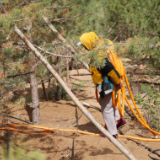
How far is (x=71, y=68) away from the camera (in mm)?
9648

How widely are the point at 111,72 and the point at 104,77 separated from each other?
0.16 m

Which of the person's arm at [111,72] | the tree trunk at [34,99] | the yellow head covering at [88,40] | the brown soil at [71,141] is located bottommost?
the brown soil at [71,141]

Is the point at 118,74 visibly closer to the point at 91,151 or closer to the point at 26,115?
the point at 91,151

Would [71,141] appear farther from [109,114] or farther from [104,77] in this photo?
[104,77]

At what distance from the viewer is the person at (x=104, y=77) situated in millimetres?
2670

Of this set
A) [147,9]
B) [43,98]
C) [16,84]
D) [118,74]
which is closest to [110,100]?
[118,74]

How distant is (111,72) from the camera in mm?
3047

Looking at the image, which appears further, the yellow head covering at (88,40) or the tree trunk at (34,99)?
the tree trunk at (34,99)

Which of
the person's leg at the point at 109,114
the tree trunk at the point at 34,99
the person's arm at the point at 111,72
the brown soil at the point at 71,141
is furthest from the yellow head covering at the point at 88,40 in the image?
the tree trunk at the point at 34,99

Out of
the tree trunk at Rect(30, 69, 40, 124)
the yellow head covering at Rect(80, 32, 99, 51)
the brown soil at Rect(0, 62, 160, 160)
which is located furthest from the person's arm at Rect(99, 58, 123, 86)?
the tree trunk at Rect(30, 69, 40, 124)

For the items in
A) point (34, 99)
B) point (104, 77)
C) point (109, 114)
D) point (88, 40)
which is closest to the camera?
point (88, 40)

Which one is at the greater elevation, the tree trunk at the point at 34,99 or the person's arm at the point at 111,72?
the person's arm at the point at 111,72

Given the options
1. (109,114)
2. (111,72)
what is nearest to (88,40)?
(111,72)

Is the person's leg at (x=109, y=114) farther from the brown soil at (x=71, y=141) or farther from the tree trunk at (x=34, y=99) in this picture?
the tree trunk at (x=34, y=99)
